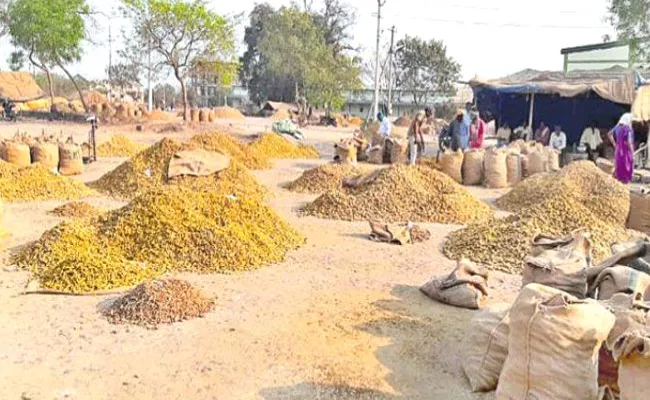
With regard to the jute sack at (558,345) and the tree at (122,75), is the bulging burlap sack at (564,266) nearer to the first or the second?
the jute sack at (558,345)

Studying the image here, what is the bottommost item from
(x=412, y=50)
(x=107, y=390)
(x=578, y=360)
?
(x=107, y=390)

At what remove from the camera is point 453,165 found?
1188 cm

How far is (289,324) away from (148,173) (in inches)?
234

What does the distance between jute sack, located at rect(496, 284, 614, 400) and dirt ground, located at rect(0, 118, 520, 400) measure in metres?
0.63

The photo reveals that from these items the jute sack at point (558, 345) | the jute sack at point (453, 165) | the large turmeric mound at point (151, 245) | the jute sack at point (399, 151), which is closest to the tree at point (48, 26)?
the jute sack at point (399, 151)

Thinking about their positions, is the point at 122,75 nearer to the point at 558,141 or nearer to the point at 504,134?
the point at 504,134

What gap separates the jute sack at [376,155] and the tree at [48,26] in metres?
19.3

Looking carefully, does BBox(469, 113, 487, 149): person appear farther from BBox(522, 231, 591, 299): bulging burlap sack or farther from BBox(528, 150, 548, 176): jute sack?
BBox(522, 231, 591, 299): bulging burlap sack

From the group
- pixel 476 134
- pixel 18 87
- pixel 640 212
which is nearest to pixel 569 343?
pixel 640 212

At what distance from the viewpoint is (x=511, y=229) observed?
6.72 metres

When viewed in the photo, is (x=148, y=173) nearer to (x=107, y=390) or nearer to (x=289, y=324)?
(x=289, y=324)

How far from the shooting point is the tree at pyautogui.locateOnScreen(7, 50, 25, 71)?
113ft

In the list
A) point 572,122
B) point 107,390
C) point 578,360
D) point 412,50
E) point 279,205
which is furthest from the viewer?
point 412,50

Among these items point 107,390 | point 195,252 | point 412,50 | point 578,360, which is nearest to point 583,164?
point 195,252
